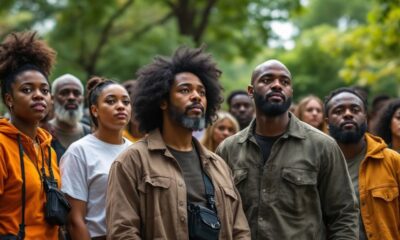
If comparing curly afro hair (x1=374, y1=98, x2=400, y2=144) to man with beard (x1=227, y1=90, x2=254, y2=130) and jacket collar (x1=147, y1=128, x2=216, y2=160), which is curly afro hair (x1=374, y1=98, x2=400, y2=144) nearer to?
man with beard (x1=227, y1=90, x2=254, y2=130)

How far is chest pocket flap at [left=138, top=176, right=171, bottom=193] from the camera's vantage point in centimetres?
524

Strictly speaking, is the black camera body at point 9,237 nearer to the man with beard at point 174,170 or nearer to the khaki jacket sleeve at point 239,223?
the man with beard at point 174,170

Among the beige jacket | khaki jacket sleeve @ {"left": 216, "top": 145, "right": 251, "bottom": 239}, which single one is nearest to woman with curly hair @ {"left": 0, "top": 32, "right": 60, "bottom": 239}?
the beige jacket

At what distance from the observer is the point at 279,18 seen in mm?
22703

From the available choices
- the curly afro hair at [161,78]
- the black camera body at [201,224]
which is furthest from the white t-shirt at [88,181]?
the black camera body at [201,224]

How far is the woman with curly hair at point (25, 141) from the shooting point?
5430 mm

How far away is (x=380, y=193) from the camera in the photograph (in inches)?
261

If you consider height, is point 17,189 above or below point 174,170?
below

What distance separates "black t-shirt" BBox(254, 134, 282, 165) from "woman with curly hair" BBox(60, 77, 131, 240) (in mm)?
1387

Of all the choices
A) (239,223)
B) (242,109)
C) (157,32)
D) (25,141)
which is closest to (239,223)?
(239,223)

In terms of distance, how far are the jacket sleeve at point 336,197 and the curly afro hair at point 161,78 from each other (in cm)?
116

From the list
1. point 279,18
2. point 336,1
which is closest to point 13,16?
point 279,18

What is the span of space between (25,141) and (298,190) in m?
2.29

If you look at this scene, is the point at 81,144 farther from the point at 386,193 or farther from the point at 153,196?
the point at 386,193
